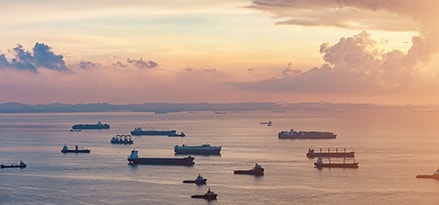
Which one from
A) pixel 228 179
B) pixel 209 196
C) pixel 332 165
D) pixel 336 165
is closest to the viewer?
pixel 209 196

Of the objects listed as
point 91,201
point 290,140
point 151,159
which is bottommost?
point 91,201

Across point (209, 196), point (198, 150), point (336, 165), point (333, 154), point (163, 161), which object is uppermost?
point (198, 150)

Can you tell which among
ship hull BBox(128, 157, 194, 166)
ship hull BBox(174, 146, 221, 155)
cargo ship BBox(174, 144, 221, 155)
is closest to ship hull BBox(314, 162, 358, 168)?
ship hull BBox(128, 157, 194, 166)

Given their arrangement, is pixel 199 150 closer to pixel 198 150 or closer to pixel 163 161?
pixel 198 150

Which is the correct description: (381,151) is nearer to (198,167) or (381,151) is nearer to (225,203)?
(198,167)

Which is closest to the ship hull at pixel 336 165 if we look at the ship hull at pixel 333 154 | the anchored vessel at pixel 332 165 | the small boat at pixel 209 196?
the anchored vessel at pixel 332 165

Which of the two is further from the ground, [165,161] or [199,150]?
[199,150]

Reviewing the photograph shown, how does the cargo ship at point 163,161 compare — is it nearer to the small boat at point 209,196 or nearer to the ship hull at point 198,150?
the ship hull at point 198,150

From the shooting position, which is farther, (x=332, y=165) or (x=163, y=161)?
(x=163, y=161)

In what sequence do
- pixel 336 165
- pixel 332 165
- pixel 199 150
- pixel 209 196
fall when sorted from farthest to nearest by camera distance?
pixel 199 150
pixel 332 165
pixel 336 165
pixel 209 196

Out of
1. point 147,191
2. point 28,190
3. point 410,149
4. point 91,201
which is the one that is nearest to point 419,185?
point 147,191

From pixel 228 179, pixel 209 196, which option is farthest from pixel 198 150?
pixel 209 196
